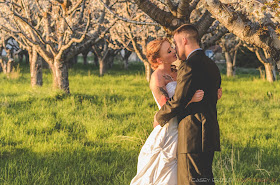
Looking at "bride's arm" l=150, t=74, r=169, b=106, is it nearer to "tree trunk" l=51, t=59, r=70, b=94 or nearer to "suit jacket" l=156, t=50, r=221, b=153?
"suit jacket" l=156, t=50, r=221, b=153

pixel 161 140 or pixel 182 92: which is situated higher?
pixel 182 92

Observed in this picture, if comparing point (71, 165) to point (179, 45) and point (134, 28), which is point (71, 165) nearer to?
point (179, 45)

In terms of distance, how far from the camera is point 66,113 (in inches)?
300

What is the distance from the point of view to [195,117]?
254cm

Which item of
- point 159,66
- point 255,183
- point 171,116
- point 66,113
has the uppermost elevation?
point 159,66

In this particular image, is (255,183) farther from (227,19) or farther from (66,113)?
(66,113)

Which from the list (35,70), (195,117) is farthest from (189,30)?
(35,70)

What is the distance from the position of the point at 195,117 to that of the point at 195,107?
0.10m

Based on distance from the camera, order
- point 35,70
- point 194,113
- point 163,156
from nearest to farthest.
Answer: point 194,113 < point 163,156 < point 35,70

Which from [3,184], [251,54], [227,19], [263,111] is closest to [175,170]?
[227,19]

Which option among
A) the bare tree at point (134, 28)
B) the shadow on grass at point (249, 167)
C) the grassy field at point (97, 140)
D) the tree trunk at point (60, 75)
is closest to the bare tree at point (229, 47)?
the bare tree at point (134, 28)

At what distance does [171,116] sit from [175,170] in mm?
582

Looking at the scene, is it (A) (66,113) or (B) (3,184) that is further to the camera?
(A) (66,113)

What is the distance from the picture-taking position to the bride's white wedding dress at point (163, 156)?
270 centimetres
